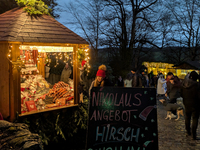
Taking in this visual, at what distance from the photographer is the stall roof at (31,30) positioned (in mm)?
6219

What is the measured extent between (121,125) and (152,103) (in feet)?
2.15

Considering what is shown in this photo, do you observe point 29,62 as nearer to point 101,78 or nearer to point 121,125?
point 101,78

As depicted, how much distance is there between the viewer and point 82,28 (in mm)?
24766

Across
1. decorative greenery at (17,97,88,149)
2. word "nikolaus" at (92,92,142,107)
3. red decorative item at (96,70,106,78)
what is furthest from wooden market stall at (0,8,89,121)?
word "nikolaus" at (92,92,142,107)

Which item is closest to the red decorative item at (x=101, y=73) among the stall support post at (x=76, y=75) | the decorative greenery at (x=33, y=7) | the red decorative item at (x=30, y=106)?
the stall support post at (x=76, y=75)

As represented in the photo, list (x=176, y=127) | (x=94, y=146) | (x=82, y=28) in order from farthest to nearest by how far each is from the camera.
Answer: (x=82, y=28)
(x=176, y=127)
(x=94, y=146)

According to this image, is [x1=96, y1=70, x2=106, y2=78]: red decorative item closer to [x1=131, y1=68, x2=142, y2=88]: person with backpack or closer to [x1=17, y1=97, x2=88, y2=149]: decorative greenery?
[x1=17, y1=97, x2=88, y2=149]: decorative greenery

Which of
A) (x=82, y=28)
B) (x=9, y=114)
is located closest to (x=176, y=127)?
(x=9, y=114)

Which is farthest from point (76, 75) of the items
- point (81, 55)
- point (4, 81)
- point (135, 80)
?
point (135, 80)

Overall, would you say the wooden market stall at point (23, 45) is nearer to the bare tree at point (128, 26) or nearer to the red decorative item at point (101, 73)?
the red decorative item at point (101, 73)

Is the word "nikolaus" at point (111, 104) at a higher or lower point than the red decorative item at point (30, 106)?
higher

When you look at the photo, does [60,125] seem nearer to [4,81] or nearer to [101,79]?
[4,81]

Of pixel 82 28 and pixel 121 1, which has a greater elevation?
pixel 121 1

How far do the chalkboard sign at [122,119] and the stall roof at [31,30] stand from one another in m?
3.51
